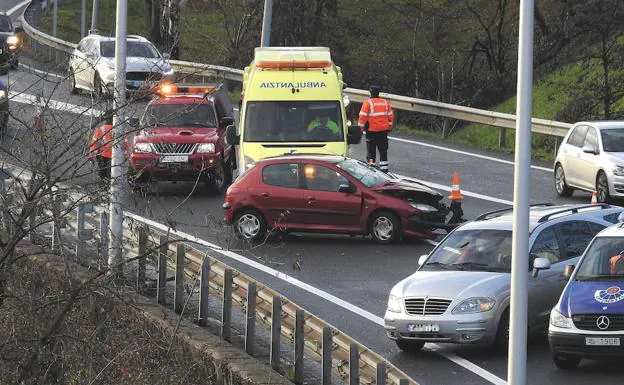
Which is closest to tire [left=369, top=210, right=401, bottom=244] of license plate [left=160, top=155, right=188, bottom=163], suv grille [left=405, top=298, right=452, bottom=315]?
license plate [left=160, top=155, right=188, bottom=163]

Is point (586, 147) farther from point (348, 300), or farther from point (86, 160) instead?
point (86, 160)

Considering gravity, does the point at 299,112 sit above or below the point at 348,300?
above

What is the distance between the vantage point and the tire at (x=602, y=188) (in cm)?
2828

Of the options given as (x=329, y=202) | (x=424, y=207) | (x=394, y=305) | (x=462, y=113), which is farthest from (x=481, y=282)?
(x=462, y=113)

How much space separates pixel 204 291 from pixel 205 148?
11.2 metres

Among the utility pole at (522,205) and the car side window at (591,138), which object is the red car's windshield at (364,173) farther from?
the utility pole at (522,205)

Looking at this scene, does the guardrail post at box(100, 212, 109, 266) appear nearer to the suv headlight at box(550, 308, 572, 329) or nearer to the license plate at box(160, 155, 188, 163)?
the suv headlight at box(550, 308, 572, 329)

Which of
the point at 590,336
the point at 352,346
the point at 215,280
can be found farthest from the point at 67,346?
the point at 590,336

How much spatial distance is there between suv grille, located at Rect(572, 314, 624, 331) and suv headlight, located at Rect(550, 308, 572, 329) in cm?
8

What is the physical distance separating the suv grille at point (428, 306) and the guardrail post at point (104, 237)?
3719 mm

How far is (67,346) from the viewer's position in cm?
1847

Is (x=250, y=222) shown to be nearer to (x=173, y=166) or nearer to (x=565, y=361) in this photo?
(x=173, y=166)

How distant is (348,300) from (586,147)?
889 centimetres

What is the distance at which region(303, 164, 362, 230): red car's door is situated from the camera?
25.7 meters
